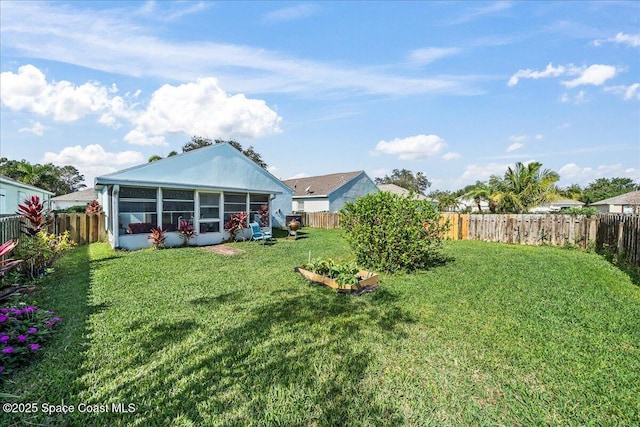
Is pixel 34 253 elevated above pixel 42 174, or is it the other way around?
pixel 42 174

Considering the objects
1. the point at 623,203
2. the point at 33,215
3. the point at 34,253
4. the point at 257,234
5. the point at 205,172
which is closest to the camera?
the point at 34,253

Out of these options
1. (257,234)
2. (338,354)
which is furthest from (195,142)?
(338,354)

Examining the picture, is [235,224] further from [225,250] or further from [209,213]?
[225,250]

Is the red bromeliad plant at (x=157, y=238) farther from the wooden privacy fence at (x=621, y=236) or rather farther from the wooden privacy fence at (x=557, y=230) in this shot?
the wooden privacy fence at (x=621, y=236)

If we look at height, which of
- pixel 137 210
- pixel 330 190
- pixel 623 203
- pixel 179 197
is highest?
pixel 330 190

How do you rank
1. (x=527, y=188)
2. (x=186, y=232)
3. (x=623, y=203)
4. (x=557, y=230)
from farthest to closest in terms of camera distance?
(x=623, y=203) < (x=527, y=188) < (x=557, y=230) < (x=186, y=232)

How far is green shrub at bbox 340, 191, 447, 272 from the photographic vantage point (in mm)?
7223

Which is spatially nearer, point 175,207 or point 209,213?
point 175,207

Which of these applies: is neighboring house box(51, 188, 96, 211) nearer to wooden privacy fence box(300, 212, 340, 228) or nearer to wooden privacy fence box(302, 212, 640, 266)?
wooden privacy fence box(300, 212, 340, 228)

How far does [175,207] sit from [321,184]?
1675 centimetres

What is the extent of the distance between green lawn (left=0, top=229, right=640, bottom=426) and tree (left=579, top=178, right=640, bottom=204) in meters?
53.1

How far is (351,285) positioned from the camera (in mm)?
5703

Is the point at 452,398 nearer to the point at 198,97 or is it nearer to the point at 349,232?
the point at 349,232

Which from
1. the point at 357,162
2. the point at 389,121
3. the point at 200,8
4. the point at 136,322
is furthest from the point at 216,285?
the point at 357,162
